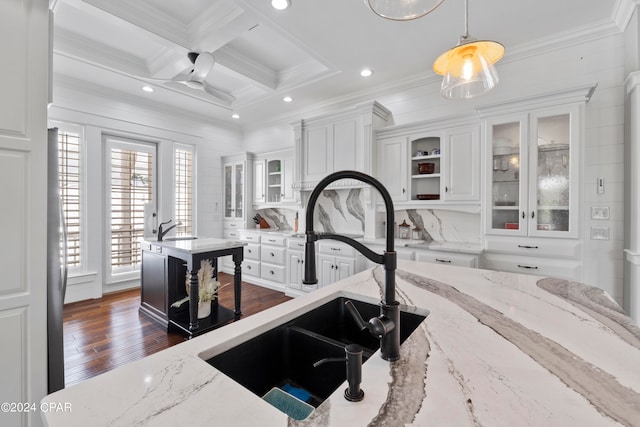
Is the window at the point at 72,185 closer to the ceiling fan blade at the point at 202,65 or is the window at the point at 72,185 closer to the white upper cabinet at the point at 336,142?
the ceiling fan blade at the point at 202,65

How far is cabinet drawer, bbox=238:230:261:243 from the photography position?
4.70m

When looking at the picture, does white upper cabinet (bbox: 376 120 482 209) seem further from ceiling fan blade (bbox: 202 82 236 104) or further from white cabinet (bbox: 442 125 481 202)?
ceiling fan blade (bbox: 202 82 236 104)

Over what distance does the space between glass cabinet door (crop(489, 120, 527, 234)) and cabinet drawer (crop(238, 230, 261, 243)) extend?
3319mm

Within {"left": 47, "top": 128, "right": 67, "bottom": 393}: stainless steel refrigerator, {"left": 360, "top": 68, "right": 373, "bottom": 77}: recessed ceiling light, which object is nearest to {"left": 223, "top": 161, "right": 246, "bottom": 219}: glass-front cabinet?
{"left": 360, "top": 68, "right": 373, "bottom": 77}: recessed ceiling light

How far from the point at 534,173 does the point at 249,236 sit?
393 centimetres

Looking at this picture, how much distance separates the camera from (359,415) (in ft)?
1.87

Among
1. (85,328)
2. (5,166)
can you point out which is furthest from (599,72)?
(85,328)

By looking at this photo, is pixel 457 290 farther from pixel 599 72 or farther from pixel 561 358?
pixel 599 72

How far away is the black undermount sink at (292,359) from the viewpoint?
2.99 ft

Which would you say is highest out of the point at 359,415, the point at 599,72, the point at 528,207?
the point at 599,72

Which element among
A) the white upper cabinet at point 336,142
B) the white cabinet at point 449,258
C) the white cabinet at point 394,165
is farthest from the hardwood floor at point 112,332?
the white cabinet at point 394,165

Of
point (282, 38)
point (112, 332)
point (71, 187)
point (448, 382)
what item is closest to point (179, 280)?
point (112, 332)

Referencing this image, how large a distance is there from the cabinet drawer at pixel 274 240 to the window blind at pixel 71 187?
254 cm

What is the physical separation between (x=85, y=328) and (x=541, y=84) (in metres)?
5.42
